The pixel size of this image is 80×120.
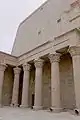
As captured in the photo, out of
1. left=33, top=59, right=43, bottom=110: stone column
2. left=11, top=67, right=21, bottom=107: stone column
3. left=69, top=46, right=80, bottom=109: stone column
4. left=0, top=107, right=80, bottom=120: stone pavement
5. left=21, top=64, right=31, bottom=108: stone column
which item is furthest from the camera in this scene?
left=11, top=67, right=21, bottom=107: stone column

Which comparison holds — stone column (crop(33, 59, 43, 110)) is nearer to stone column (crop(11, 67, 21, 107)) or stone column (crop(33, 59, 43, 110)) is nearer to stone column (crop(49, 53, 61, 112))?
stone column (crop(49, 53, 61, 112))

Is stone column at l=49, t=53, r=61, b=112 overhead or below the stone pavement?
overhead

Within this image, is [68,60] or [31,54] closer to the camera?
[68,60]

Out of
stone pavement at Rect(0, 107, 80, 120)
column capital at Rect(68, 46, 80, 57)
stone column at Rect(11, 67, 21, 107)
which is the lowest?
stone pavement at Rect(0, 107, 80, 120)

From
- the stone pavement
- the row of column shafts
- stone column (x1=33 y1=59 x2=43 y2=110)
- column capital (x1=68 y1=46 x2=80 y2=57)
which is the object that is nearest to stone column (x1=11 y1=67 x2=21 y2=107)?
the row of column shafts

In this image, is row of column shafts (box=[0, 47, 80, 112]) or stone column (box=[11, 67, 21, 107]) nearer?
row of column shafts (box=[0, 47, 80, 112])

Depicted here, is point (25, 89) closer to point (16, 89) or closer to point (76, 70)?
point (16, 89)

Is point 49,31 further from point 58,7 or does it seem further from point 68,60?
point 68,60

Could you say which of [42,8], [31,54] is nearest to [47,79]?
[31,54]

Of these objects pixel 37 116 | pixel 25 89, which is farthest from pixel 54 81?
pixel 25 89

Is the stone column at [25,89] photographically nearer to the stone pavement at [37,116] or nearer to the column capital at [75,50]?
the stone pavement at [37,116]

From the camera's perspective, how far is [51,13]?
16.6 m

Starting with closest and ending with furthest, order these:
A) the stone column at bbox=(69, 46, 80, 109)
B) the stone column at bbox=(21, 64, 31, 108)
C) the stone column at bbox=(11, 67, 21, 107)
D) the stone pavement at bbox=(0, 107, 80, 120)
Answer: the stone pavement at bbox=(0, 107, 80, 120) → the stone column at bbox=(69, 46, 80, 109) → the stone column at bbox=(21, 64, 31, 108) → the stone column at bbox=(11, 67, 21, 107)

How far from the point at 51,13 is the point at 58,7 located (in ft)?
3.47
